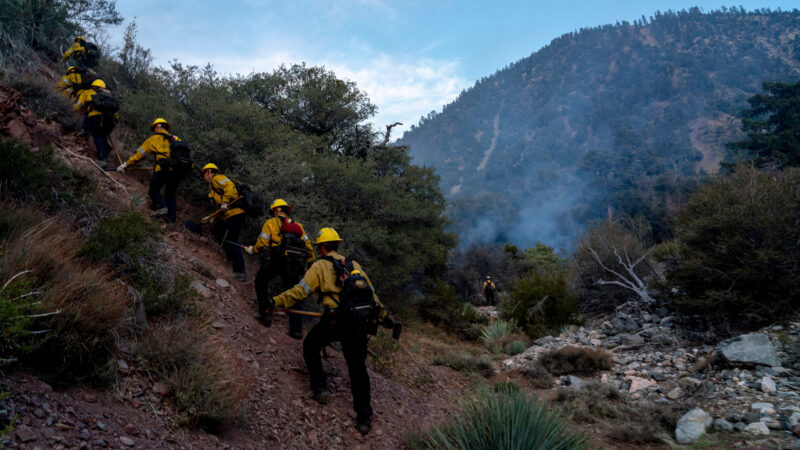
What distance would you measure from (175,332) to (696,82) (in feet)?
508

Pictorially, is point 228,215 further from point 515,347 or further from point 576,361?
point 515,347

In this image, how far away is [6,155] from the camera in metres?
4.70

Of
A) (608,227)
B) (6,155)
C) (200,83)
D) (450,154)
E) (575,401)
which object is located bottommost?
(575,401)

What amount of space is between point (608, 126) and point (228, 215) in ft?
455

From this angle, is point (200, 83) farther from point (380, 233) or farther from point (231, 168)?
point (380, 233)

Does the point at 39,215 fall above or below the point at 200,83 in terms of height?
below

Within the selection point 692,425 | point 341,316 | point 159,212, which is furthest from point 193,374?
point 692,425

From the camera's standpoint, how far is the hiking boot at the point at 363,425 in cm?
490

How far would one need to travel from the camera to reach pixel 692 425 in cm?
556

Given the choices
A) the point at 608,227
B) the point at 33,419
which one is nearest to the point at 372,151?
the point at 608,227

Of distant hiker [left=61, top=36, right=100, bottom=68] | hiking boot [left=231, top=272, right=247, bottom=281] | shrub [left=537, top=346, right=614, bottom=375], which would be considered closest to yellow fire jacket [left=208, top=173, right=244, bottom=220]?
hiking boot [left=231, top=272, right=247, bottom=281]

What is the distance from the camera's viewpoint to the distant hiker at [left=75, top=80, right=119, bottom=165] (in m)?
→ 8.03

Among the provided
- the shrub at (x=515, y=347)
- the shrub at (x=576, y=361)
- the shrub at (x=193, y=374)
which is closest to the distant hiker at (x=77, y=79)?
the shrub at (x=193, y=374)

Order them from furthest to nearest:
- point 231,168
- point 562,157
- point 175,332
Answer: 1. point 562,157
2. point 231,168
3. point 175,332
